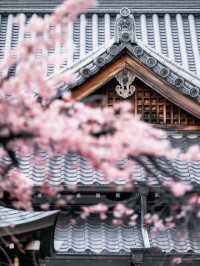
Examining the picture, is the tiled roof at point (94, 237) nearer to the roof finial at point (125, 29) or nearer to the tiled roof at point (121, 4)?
the roof finial at point (125, 29)

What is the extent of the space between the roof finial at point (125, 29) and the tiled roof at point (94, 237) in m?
2.68

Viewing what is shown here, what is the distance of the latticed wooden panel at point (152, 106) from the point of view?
956cm

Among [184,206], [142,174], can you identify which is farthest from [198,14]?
[184,206]

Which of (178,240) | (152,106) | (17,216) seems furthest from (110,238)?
(152,106)

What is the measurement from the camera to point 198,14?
1329 cm

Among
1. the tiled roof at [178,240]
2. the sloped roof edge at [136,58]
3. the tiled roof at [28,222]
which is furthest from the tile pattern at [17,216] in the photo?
the sloped roof edge at [136,58]

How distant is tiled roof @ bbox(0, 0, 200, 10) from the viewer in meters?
14.0

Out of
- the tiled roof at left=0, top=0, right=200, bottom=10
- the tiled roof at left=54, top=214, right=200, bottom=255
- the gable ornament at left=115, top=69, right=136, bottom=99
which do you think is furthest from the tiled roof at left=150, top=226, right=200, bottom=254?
the tiled roof at left=0, top=0, right=200, bottom=10

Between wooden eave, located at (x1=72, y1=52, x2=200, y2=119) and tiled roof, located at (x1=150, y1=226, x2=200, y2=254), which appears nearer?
tiled roof, located at (x1=150, y1=226, x2=200, y2=254)

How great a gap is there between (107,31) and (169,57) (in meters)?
1.64

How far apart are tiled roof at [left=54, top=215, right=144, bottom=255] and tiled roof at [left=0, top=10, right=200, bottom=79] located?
154 inches

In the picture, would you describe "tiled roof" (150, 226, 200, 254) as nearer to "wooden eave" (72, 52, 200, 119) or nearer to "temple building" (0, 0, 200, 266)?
"temple building" (0, 0, 200, 266)

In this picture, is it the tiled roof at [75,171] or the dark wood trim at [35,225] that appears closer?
the dark wood trim at [35,225]

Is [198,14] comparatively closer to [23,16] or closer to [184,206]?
[23,16]
